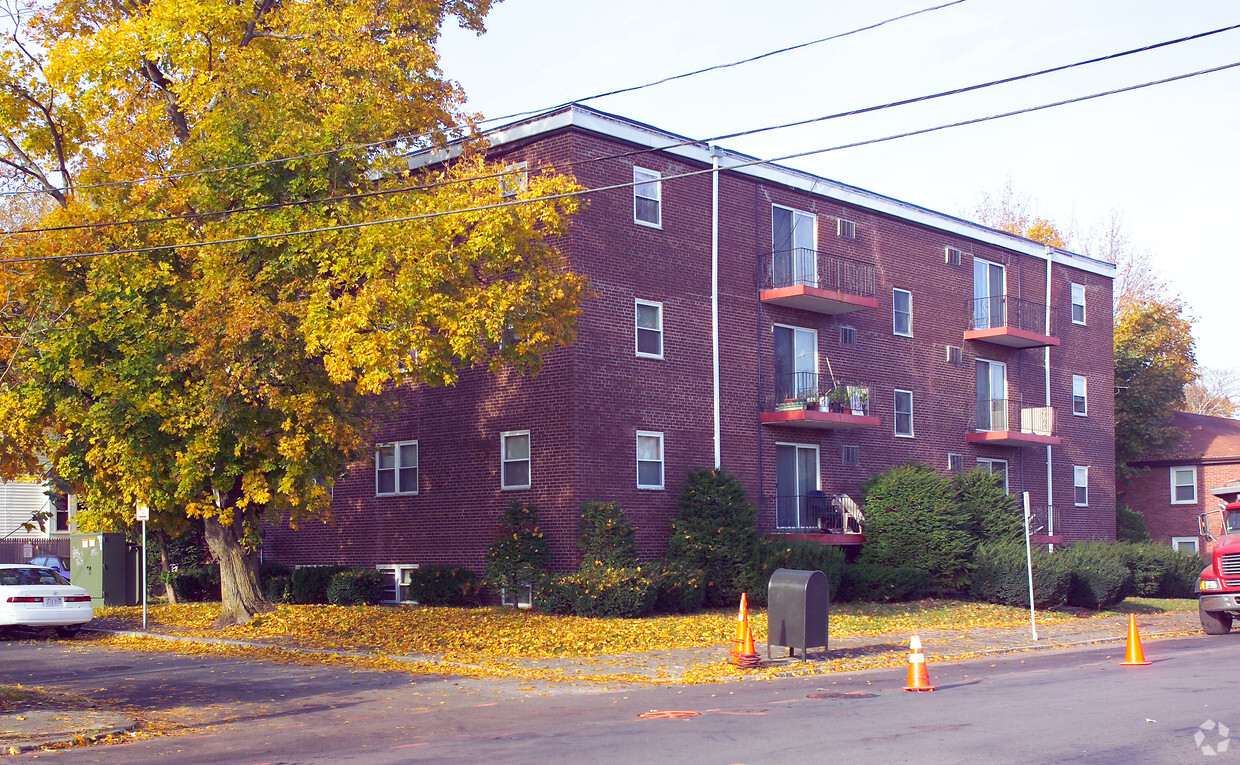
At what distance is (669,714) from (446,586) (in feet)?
46.2

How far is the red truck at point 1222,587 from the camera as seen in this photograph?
21.0 meters

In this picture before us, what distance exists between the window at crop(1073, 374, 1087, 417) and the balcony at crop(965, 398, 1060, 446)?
3.60 metres

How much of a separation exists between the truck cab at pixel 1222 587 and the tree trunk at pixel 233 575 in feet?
56.5

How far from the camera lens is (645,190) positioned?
85.0ft

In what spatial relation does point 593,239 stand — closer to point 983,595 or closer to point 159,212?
point 159,212

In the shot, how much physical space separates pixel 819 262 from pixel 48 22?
1733cm

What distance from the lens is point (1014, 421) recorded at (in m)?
34.2

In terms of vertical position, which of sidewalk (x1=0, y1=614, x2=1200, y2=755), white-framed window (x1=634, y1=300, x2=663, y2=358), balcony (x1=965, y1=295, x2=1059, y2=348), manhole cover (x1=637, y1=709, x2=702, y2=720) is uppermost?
balcony (x1=965, y1=295, x2=1059, y2=348)

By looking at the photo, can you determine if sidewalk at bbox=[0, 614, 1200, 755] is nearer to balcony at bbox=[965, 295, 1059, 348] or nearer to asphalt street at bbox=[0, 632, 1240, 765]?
asphalt street at bbox=[0, 632, 1240, 765]

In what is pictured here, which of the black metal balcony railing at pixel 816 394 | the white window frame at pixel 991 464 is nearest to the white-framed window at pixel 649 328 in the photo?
the black metal balcony railing at pixel 816 394

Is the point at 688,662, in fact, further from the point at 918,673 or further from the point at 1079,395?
the point at 1079,395

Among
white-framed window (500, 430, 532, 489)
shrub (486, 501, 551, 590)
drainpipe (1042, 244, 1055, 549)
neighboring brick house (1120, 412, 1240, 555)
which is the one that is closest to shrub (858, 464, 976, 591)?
drainpipe (1042, 244, 1055, 549)

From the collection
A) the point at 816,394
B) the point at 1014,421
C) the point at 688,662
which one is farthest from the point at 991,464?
the point at 688,662

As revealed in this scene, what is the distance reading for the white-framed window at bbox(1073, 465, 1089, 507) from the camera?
36.9 m
